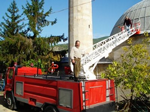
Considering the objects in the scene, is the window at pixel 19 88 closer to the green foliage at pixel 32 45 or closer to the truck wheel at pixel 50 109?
the truck wheel at pixel 50 109

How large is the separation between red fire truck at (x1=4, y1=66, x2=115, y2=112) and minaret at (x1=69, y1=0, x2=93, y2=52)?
12037 mm

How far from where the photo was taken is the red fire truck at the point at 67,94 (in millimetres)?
5348

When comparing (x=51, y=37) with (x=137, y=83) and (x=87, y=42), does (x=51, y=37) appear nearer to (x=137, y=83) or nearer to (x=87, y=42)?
(x=87, y=42)

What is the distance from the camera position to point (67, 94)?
5.63 m

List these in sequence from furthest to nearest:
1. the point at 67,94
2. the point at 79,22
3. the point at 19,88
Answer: the point at 79,22 < the point at 19,88 < the point at 67,94

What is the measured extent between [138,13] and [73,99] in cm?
2119

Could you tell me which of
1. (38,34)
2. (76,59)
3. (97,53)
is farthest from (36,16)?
(76,59)

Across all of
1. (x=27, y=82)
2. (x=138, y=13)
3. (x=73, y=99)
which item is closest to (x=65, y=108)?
(x=73, y=99)

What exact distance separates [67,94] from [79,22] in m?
14.6

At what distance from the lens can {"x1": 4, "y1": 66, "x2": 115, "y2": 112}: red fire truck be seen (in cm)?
535

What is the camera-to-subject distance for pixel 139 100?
836 cm

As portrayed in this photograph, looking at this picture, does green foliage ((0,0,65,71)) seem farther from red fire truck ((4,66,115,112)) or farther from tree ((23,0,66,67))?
red fire truck ((4,66,115,112))

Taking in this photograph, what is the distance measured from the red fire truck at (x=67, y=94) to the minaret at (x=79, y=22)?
474 inches

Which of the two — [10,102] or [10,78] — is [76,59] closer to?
[10,78]
